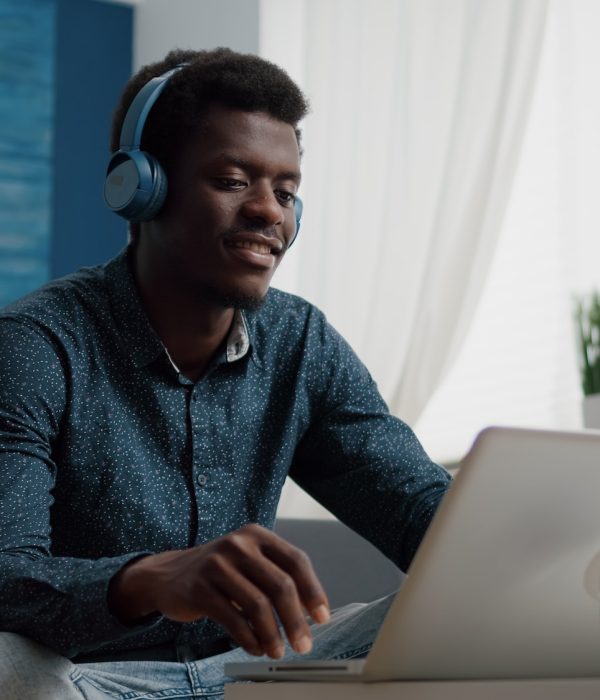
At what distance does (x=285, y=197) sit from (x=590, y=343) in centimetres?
97

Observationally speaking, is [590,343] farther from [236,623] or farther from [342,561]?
[236,623]

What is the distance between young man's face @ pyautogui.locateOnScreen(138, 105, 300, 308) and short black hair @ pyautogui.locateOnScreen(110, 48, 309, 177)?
17 millimetres

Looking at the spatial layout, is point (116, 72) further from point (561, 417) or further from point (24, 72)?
point (561, 417)

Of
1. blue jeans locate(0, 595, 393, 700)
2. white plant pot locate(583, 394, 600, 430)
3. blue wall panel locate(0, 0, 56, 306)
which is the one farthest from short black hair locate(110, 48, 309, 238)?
blue wall panel locate(0, 0, 56, 306)

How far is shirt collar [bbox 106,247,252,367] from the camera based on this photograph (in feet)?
4.73

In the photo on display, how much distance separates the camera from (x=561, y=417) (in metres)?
2.65

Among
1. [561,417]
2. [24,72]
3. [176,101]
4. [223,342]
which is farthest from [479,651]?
[24,72]

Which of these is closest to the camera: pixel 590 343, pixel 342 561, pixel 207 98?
pixel 207 98

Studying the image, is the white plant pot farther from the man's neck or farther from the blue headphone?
the blue headphone

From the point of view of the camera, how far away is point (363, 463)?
1.53 meters

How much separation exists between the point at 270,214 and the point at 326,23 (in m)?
1.94

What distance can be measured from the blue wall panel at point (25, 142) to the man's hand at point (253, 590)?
10.2 ft

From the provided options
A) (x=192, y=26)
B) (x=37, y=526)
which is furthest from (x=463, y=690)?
(x=192, y=26)

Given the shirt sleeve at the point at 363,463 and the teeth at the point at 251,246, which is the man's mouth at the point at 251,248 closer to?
the teeth at the point at 251,246
